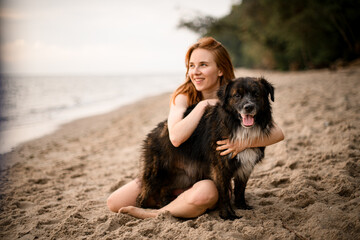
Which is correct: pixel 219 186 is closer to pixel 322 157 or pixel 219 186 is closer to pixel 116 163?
pixel 322 157

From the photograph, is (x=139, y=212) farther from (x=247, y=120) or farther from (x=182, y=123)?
(x=247, y=120)

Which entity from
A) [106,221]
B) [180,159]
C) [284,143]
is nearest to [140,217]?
[106,221]

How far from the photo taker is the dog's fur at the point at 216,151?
2.38 m

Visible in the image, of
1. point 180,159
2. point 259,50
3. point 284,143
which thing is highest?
point 259,50

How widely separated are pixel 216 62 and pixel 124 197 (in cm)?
195

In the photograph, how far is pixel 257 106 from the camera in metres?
2.30

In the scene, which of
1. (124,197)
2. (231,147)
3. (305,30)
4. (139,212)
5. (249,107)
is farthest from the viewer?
(305,30)

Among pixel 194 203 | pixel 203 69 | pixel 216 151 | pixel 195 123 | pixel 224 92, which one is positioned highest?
pixel 203 69

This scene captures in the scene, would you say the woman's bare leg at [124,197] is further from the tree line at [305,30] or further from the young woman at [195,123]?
the tree line at [305,30]

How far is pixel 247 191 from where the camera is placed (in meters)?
3.09

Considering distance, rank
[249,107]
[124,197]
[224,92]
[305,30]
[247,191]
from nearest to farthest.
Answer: [249,107]
[224,92]
[124,197]
[247,191]
[305,30]

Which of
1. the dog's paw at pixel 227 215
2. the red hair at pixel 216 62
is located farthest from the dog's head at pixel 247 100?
the dog's paw at pixel 227 215

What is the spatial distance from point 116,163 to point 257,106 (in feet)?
11.3

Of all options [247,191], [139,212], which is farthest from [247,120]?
[139,212]
